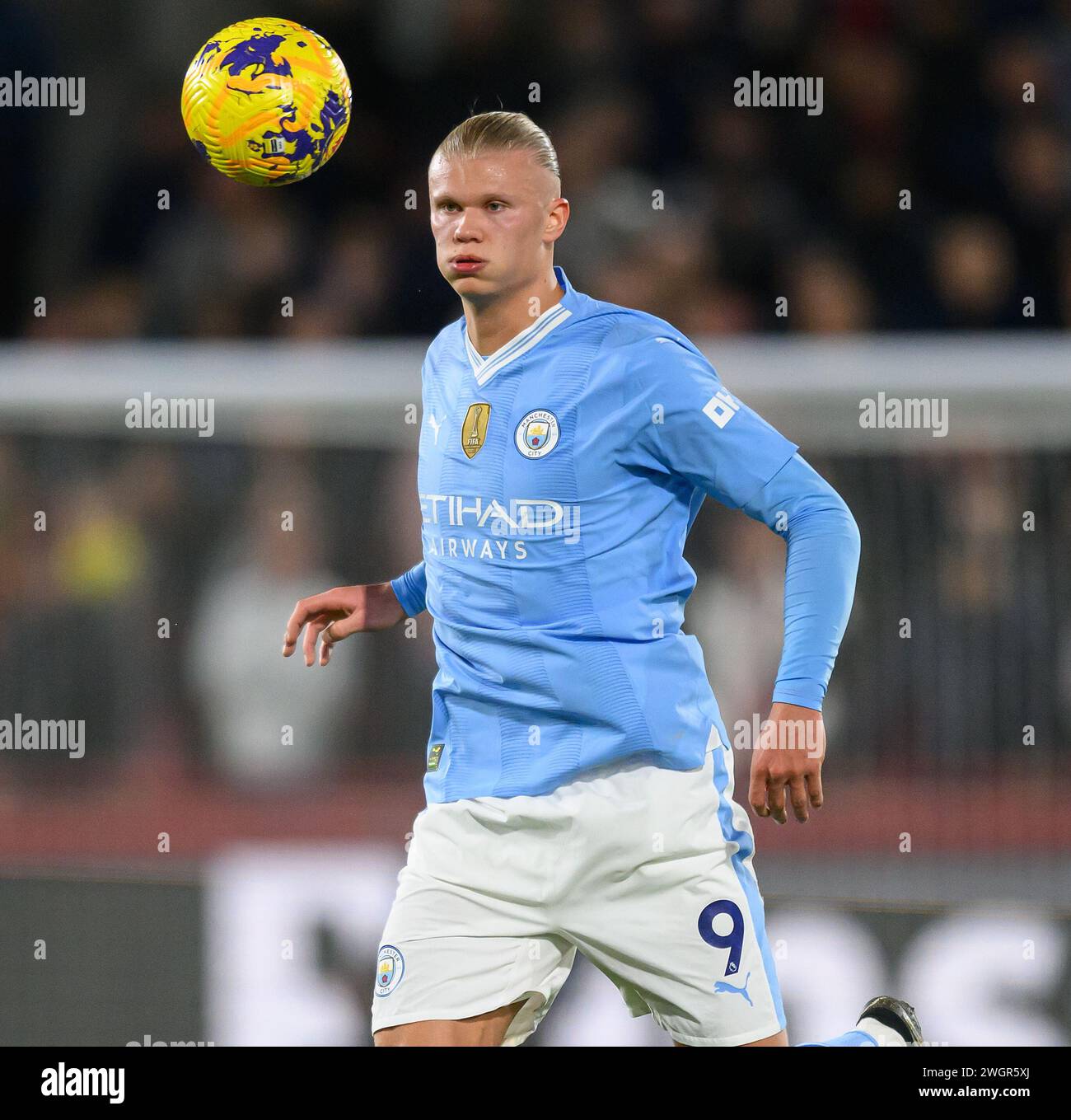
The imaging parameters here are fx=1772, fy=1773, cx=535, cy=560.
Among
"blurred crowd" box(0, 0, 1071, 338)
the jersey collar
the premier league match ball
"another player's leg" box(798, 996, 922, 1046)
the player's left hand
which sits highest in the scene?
"blurred crowd" box(0, 0, 1071, 338)

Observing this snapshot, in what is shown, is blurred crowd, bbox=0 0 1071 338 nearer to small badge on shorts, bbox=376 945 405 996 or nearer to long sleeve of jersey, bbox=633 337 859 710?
long sleeve of jersey, bbox=633 337 859 710

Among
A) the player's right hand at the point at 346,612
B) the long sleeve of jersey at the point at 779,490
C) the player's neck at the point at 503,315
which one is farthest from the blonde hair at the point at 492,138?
the player's right hand at the point at 346,612

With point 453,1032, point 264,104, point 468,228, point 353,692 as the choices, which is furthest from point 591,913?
point 353,692

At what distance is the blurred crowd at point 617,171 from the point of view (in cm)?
712

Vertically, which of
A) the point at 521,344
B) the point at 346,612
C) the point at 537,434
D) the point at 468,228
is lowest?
the point at 346,612

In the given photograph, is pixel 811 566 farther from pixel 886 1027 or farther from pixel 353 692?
pixel 353 692

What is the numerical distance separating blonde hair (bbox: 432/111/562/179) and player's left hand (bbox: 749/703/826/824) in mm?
1202

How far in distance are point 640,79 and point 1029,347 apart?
3.32 m

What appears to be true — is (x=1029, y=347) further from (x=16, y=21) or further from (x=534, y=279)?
(x=16, y=21)

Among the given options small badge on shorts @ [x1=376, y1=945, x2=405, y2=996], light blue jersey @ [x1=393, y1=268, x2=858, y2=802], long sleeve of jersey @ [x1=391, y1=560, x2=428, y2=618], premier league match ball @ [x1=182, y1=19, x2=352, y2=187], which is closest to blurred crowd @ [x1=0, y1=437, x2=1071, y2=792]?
long sleeve of jersey @ [x1=391, y1=560, x2=428, y2=618]

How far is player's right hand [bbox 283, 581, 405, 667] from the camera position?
12.0 ft

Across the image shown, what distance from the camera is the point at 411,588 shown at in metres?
3.72

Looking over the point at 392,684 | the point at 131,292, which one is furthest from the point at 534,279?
the point at 131,292

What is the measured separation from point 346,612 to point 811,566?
3.43 ft
